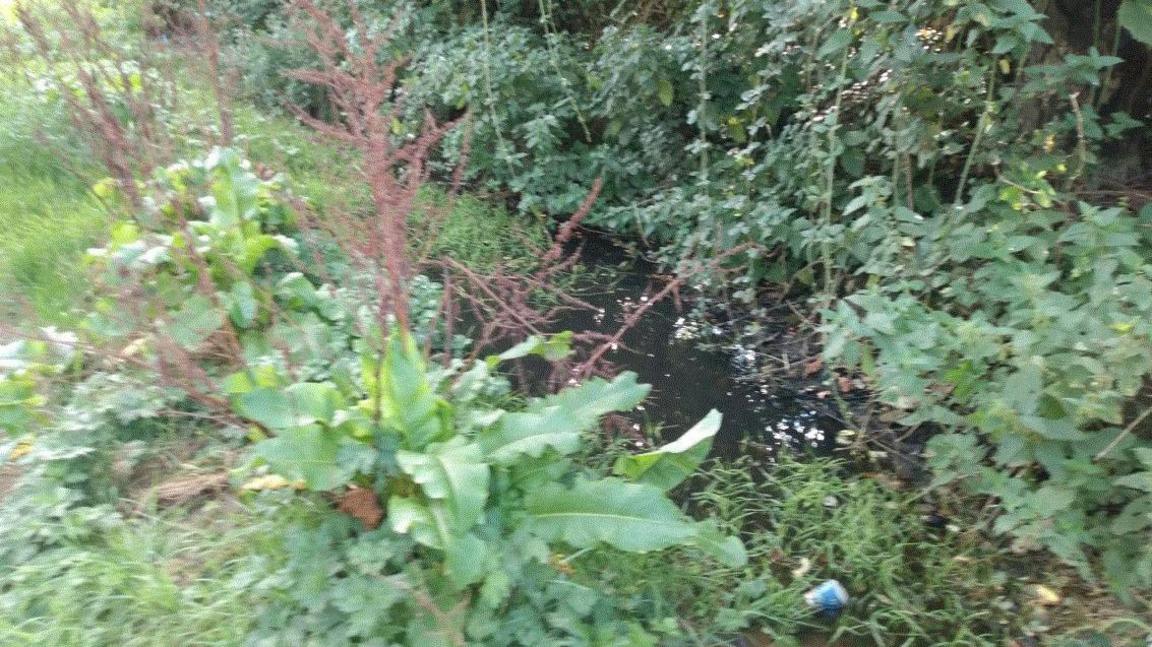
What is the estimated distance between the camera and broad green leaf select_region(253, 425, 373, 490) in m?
2.34

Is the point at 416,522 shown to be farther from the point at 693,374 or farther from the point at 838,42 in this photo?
the point at 838,42

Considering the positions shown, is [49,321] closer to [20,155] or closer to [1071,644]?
[20,155]

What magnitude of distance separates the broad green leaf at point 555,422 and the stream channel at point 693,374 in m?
1.24

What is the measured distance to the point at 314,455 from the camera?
2.39 m

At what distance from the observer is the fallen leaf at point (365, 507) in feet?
8.21

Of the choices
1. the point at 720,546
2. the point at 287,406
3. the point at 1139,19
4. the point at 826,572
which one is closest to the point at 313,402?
the point at 287,406

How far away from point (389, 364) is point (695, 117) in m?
3.22

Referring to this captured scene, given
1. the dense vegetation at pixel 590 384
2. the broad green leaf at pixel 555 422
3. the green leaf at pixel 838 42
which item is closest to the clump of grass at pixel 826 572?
the dense vegetation at pixel 590 384

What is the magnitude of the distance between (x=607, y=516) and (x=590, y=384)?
19.9 inches

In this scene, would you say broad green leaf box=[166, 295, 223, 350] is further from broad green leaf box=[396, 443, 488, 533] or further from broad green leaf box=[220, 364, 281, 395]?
broad green leaf box=[396, 443, 488, 533]

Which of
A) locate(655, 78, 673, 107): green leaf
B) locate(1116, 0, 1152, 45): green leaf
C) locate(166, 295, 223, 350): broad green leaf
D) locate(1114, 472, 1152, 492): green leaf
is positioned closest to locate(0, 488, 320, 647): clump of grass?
locate(166, 295, 223, 350): broad green leaf

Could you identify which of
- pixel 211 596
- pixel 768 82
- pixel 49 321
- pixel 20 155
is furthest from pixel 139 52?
pixel 211 596

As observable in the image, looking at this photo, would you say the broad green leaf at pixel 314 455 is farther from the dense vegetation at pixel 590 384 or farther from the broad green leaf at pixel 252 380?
the broad green leaf at pixel 252 380

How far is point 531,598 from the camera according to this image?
8.06 ft
